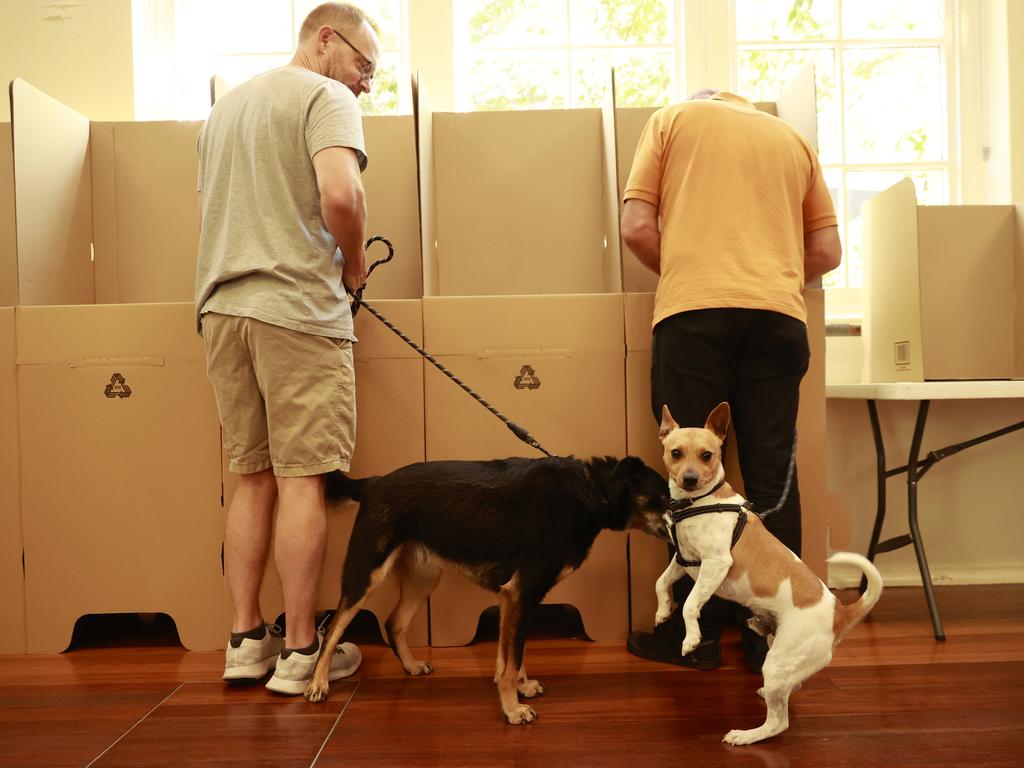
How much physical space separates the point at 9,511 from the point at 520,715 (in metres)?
1.49

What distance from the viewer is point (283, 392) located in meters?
1.78

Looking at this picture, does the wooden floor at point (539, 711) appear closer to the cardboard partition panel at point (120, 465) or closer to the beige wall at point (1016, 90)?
the cardboard partition panel at point (120, 465)

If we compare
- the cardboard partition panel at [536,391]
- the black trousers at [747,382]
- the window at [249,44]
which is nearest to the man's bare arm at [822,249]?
the black trousers at [747,382]

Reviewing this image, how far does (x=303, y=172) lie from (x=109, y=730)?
1.22m

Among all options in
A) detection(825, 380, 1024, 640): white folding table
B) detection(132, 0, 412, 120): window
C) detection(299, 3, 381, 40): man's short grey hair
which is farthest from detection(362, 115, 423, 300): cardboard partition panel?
detection(825, 380, 1024, 640): white folding table

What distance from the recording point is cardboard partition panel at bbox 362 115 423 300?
2713mm

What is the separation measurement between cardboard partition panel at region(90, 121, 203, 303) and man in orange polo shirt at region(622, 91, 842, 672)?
62.8 inches

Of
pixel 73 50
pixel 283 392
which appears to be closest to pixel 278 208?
pixel 283 392

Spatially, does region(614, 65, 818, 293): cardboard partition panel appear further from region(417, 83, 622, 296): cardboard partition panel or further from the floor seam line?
the floor seam line

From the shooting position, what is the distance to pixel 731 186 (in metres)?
1.88

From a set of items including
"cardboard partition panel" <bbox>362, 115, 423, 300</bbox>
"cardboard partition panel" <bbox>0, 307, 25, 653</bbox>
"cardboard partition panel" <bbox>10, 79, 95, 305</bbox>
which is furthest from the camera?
"cardboard partition panel" <bbox>362, 115, 423, 300</bbox>

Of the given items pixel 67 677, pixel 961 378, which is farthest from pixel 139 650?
pixel 961 378

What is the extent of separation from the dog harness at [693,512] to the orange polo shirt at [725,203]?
0.48 metres

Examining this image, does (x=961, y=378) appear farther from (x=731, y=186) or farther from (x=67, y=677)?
(x=67, y=677)
